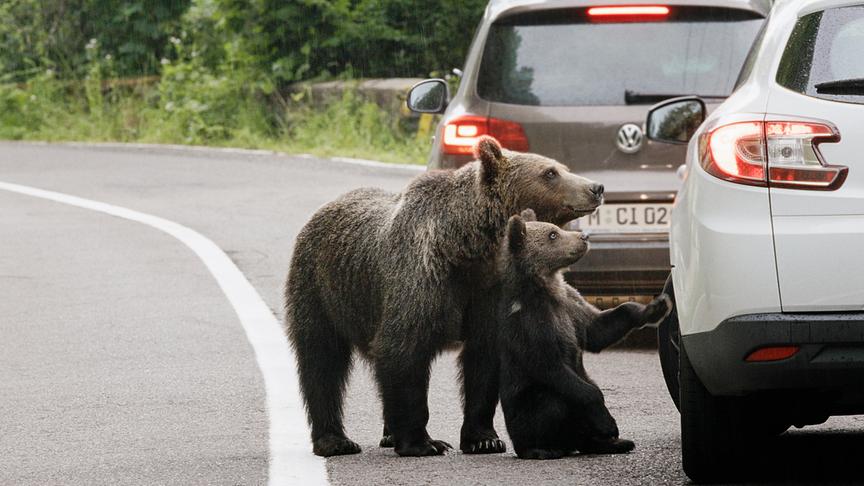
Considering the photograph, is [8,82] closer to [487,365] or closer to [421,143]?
[421,143]

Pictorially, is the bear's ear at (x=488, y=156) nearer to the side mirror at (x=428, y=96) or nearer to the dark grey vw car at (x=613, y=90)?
the dark grey vw car at (x=613, y=90)

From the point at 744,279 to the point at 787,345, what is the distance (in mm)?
226

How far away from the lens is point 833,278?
189 inches

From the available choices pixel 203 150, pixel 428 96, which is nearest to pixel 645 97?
pixel 428 96

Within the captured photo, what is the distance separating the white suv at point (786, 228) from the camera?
4.82 meters

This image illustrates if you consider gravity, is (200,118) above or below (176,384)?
below

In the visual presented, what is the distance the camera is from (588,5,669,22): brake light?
8625 millimetres

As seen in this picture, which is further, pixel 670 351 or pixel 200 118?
pixel 200 118

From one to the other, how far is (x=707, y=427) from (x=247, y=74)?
2259 centimetres

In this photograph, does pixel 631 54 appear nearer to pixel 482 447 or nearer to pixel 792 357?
pixel 482 447

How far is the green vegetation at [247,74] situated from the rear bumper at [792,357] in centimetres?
1633

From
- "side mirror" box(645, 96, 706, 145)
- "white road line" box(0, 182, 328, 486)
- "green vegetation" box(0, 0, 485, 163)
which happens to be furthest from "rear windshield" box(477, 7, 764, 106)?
"green vegetation" box(0, 0, 485, 163)

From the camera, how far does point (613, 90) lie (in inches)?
340

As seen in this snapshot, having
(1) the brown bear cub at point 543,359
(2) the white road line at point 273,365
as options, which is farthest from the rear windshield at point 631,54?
(1) the brown bear cub at point 543,359
